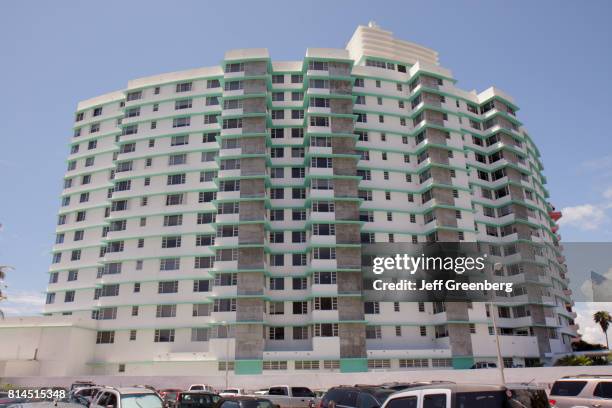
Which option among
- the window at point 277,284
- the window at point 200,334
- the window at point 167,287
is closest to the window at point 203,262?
the window at point 167,287

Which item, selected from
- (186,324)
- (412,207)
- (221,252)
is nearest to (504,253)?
(412,207)

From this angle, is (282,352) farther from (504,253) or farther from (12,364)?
(504,253)

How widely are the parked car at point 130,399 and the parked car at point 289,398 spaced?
14510mm

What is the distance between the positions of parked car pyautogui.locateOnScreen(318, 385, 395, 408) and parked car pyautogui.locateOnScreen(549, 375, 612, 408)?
19.6 feet

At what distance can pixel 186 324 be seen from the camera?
2174 inches

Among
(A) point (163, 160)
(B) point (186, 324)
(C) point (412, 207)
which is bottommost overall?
(B) point (186, 324)

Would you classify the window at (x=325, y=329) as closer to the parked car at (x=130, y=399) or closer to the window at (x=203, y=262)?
the window at (x=203, y=262)

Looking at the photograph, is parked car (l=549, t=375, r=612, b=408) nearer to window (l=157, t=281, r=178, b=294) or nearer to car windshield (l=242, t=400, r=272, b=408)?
car windshield (l=242, t=400, r=272, b=408)

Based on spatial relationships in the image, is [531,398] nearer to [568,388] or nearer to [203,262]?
[568,388]

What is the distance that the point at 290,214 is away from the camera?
2330 inches

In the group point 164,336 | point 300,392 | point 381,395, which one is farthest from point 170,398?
point 164,336

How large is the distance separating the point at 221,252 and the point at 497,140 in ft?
149

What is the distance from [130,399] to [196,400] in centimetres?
592

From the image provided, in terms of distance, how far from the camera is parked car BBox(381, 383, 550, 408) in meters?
7.43
